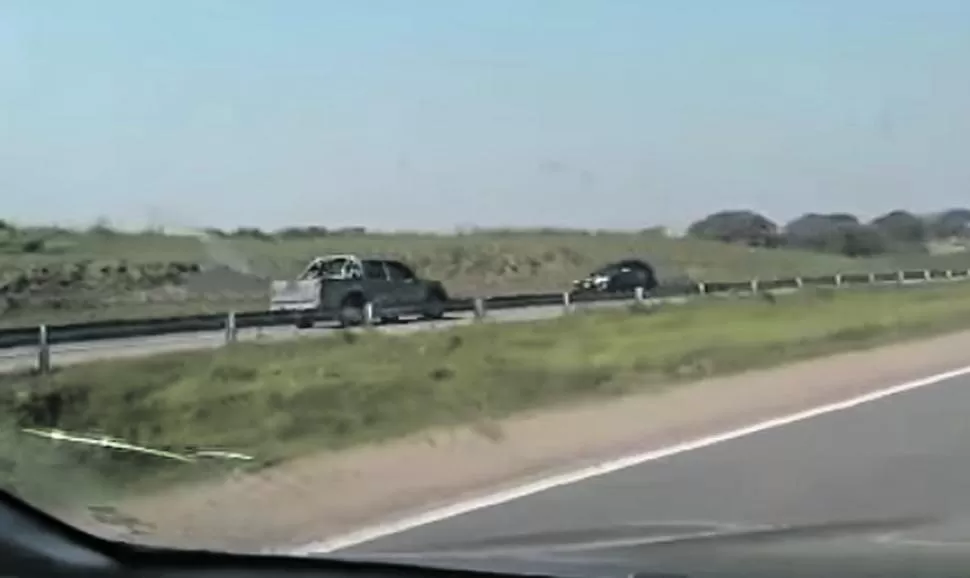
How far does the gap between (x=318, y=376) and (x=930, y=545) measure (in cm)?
1549

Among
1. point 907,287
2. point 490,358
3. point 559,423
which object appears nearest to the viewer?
point 559,423

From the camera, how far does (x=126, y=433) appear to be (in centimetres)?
1505

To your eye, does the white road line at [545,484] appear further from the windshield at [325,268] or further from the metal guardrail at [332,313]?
the windshield at [325,268]

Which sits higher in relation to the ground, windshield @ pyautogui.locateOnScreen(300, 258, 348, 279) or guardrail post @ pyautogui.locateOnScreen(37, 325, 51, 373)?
windshield @ pyautogui.locateOnScreen(300, 258, 348, 279)

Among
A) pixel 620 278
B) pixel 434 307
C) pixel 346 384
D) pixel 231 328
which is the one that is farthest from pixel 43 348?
pixel 620 278

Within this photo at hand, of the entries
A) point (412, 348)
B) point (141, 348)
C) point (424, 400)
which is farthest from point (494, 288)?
point (424, 400)

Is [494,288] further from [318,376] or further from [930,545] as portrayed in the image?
[930,545]

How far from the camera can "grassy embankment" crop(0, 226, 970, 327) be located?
1998cm

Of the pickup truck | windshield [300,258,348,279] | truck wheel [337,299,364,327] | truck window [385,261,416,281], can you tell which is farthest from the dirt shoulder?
truck window [385,261,416,281]

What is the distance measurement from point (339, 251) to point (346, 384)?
17.0m

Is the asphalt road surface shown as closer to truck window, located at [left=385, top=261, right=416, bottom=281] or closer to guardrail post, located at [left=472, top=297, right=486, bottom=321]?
guardrail post, located at [left=472, top=297, right=486, bottom=321]

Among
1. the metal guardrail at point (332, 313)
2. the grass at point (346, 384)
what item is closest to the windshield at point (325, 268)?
the metal guardrail at point (332, 313)

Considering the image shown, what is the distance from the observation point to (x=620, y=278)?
42688 millimetres

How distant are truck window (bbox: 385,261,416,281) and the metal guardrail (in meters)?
1.68
